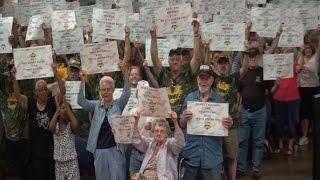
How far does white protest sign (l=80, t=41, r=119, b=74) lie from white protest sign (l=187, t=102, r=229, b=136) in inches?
49.2

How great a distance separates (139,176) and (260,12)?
3.53 m

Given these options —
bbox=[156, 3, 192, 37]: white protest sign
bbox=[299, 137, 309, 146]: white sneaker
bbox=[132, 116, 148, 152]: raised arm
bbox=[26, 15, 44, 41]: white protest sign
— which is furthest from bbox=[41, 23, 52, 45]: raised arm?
bbox=[299, 137, 309, 146]: white sneaker

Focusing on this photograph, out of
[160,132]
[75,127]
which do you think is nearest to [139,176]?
[160,132]

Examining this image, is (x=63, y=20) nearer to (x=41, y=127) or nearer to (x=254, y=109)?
(x=41, y=127)

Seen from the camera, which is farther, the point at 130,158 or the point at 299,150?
the point at 299,150

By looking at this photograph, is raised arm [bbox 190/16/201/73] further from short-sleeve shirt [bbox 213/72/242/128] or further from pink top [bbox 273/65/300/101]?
pink top [bbox 273/65/300/101]

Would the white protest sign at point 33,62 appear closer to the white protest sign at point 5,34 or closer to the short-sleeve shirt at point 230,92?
the white protest sign at point 5,34

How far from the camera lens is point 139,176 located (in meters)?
5.54

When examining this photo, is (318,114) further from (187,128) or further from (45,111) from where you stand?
(45,111)

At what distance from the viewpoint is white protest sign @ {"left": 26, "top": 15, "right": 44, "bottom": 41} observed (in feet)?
25.4

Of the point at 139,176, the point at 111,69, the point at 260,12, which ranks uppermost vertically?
the point at 260,12

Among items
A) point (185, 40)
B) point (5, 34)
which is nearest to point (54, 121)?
point (5, 34)

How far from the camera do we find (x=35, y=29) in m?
7.75

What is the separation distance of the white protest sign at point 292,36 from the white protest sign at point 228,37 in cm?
102
